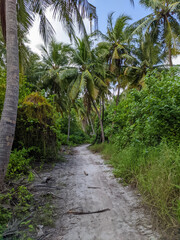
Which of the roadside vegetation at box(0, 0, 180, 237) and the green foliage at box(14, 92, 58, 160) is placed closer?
the roadside vegetation at box(0, 0, 180, 237)

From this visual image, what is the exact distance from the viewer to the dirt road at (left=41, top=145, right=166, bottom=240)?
2010 millimetres

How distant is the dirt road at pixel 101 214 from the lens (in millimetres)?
2010

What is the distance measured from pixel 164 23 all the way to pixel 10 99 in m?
13.8

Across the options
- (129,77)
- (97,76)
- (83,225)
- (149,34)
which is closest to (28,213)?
(83,225)

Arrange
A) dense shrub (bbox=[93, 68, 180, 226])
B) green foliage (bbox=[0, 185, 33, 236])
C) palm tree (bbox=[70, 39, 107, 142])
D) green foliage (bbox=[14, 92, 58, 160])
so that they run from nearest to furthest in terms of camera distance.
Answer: green foliage (bbox=[0, 185, 33, 236]) → dense shrub (bbox=[93, 68, 180, 226]) → green foliage (bbox=[14, 92, 58, 160]) → palm tree (bbox=[70, 39, 107, 142])

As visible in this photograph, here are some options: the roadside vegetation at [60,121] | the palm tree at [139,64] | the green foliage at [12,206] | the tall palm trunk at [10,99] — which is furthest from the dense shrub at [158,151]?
the palm tree at [139,64]

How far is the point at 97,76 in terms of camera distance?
45.5 feet

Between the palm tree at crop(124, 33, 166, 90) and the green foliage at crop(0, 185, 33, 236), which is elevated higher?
the palm tree at crop(124, 33, 166, 90)

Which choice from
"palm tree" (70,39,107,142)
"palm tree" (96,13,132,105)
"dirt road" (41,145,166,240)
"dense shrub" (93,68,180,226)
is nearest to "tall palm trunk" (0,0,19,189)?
"dirt road" (41,145,166,240)

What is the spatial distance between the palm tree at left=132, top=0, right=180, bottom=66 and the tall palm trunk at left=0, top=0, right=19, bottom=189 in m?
10.4

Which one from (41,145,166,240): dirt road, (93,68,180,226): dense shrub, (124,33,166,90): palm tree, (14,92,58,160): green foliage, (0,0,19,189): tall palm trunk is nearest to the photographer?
(41,145,166,240): dirt road

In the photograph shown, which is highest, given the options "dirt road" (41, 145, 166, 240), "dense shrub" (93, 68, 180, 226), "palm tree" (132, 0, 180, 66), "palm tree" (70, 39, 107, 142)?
"palm tree" (132, 0, 180, 66)

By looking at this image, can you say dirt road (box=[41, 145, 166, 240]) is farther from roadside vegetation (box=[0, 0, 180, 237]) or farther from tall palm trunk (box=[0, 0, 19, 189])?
tall palm trunk (box=[0, 0, 19, 189])

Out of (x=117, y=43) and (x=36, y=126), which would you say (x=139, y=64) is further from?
(x=36, y=126)
